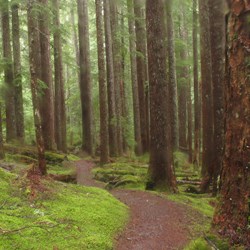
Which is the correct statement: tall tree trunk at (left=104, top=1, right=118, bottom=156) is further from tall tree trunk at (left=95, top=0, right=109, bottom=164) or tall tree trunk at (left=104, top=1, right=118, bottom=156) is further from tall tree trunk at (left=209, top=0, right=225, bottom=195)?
tall tree trunk at (left=209, top=0, right=225, bottom=195)

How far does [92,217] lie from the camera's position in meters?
6.65

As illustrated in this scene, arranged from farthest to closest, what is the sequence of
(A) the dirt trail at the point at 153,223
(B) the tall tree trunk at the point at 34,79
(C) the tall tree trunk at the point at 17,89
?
(C) the tall tree trunk at the point at 17,89 → (B) the tall tree trunk at the point at 34,79 → (A) the dirt trail at the point at 153,223

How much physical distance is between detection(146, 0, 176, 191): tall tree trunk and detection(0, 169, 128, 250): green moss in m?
2.48

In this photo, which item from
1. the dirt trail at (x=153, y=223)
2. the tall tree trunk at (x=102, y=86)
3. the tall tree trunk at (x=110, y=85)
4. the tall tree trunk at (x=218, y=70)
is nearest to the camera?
the dirt trail at (x=153, y=223)

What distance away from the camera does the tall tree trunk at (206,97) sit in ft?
37.0

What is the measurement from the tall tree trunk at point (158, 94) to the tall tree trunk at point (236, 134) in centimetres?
529

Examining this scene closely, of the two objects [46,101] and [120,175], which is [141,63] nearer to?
[46,101]

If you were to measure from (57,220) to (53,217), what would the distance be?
109 millimetres

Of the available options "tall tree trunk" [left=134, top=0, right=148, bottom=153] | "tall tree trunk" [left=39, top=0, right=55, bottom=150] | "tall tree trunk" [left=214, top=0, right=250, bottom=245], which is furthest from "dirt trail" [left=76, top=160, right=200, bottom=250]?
"tall tree trunk" [left=134, top=0, right=148, bottom=153]

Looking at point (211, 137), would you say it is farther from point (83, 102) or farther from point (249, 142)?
point (83, 102)

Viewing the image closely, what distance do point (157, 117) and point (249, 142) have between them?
5.79m

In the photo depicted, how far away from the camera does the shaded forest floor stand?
5.11 m

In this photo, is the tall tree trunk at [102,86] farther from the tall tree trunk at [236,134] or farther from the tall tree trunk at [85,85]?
the tall tree trunk at [236,134]

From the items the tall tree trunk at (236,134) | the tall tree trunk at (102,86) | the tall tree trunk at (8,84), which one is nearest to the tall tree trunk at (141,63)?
the tall tree trunk at (102,86)
